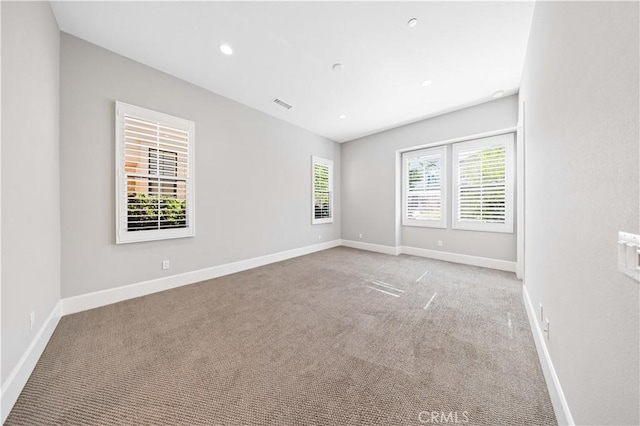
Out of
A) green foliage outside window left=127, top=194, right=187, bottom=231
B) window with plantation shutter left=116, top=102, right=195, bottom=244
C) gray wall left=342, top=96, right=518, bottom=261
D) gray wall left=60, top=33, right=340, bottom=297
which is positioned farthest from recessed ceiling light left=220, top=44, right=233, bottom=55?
gray wall left=342, top=96, right=518, bottom=261

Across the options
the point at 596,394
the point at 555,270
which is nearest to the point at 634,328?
the point at 596,394

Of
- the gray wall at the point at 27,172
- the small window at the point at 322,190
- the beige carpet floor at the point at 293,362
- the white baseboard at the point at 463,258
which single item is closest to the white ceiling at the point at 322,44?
the gray wall at the point at 27,172

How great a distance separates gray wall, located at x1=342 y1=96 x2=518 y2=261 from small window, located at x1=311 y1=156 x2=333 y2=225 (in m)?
0.49

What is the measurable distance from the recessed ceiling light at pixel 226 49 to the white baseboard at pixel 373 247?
463 centimetres

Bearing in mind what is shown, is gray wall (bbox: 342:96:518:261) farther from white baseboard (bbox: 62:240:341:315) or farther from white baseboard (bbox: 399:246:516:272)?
white baseboard (bbox: 62:240:341:315)

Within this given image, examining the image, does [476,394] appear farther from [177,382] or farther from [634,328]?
[177,382]

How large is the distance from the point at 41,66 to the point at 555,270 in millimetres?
4213

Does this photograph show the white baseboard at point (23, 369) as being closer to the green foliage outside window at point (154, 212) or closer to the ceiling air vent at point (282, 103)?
the green foliage outside window at point (154, 212)

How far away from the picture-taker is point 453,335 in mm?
1966

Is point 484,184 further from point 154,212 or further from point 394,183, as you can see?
point 154,212

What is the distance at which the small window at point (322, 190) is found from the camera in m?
5.42

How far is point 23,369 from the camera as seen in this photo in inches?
56.7

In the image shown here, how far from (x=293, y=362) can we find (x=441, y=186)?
4.39 meters

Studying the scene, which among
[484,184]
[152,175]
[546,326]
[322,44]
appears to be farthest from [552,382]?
[152,175]
